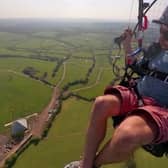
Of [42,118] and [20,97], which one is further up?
[42,118]

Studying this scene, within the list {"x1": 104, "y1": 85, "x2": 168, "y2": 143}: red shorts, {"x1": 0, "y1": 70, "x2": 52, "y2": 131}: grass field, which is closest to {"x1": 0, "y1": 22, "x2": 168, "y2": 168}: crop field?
{"x1": 0, "y1": 70, "x2": 52, "y2": 131}: grass field

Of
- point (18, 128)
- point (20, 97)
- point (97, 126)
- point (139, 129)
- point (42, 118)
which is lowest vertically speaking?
point (20, 97)

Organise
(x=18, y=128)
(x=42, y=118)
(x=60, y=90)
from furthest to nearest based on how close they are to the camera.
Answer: (x=60, y=90) < (x=42, y=118) < (x=18, y=128)

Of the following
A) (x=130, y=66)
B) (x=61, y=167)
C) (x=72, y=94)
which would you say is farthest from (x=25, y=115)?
(x=130, y=66)

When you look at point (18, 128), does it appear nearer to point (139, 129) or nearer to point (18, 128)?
point (18, 128)

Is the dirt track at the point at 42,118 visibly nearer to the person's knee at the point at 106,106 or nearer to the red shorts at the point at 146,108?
the red shorts at the point at 146,108

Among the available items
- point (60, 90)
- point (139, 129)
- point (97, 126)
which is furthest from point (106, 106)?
point (60, 90)

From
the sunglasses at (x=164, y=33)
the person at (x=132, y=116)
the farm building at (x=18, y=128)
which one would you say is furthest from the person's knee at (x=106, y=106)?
the farm building at (x=18, y=128)
